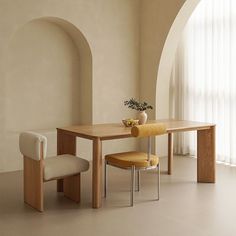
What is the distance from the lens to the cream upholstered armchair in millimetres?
3824

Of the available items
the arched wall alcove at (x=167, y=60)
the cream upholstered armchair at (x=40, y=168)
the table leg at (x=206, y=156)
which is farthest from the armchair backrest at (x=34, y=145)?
the arched wall alcove at (x=167, y=60)

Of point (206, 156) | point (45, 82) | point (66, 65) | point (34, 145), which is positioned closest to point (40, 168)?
point (34, 145)

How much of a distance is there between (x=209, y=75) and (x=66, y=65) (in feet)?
6.51

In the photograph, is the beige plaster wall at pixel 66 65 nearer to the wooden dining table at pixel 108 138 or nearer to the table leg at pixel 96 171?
the wooden dining table at pixel 108 138

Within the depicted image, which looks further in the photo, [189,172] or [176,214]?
[189,172]

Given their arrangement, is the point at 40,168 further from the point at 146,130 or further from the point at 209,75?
the point at 209,75

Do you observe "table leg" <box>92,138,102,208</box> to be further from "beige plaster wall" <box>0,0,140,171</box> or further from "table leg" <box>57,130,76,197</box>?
"beige plaster wall" <box>0,0,140,171</box>

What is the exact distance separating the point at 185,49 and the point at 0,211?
143 inches

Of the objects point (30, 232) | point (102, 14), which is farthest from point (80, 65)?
point (30, 232)

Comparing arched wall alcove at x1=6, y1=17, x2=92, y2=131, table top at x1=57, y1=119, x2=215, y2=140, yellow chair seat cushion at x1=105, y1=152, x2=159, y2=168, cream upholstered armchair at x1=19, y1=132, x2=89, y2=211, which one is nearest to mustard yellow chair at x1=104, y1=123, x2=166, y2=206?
yellow chair seat cushion at x1=105, y1=152, x2=159, y2=168

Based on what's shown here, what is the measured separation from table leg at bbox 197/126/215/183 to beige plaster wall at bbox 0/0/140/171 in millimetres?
1695

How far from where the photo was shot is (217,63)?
19.3 feet

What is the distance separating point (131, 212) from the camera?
386 cm

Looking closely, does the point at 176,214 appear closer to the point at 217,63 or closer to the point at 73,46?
the point at 217,63
